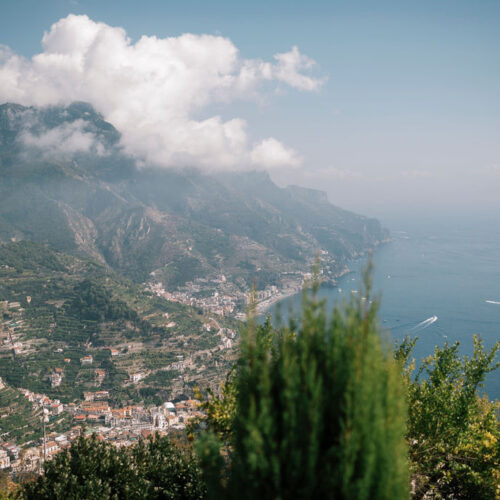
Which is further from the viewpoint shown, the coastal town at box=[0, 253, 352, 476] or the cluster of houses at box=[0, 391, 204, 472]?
the cluster of houses at box=[0, 391, 204, 472]

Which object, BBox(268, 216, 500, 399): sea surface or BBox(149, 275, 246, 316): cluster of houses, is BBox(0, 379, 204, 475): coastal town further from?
BBox(149, 275, 246, 316): cluster of houses

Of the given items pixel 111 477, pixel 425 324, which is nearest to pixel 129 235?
pixel 425 324

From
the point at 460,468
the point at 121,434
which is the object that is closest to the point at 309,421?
the point at 460,468

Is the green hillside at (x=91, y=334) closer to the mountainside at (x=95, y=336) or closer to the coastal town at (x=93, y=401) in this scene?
the mountainside at (x=95, y=336)

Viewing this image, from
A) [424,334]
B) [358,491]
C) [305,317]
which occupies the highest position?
[305,317]

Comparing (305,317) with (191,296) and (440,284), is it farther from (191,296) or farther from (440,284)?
(191,296)

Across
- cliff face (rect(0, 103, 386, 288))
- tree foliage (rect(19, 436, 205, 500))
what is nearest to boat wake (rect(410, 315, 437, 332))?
tree foliage (rect(19, 436, 205, 500))

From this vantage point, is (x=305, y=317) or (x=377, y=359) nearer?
(x=377, y=359)
